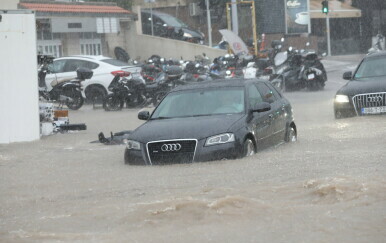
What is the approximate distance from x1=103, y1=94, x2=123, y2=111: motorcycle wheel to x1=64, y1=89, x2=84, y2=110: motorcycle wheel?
0.67 metres

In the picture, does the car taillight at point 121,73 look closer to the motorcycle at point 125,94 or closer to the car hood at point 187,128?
the motorcycle at point 125,94

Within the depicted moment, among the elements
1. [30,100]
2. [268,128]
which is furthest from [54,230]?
[30,100]

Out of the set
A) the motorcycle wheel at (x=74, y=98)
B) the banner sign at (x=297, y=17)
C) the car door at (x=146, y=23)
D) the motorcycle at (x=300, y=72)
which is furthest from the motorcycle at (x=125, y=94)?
the banner sign at (x=297, y=17)

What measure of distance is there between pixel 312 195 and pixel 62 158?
262 inches

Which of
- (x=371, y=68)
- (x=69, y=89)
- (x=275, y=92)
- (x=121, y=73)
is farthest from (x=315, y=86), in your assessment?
(x=275, y=92)

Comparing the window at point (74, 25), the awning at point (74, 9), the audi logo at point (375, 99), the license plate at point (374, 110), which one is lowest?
the license plate at point (374, 110)

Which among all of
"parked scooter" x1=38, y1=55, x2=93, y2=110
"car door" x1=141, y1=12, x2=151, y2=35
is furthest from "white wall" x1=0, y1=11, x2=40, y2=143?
"car door" x1=141, y1=12, x2=151, y2=35

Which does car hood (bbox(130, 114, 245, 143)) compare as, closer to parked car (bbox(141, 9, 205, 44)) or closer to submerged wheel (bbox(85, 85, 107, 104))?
submerged wheel (bbox(85, 85, 107, 104))

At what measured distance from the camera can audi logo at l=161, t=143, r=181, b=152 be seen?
1263 centimetres

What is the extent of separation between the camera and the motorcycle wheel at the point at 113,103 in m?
26.2

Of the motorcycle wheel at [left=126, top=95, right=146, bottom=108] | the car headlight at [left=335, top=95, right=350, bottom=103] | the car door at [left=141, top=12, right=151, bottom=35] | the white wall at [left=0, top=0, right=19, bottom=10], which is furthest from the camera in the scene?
the car door at [left=141, top=12, right=151, bottom=35]

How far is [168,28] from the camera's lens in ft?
156

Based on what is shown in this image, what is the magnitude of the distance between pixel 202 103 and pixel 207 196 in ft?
14.5

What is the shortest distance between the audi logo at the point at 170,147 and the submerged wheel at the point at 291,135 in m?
2.91
